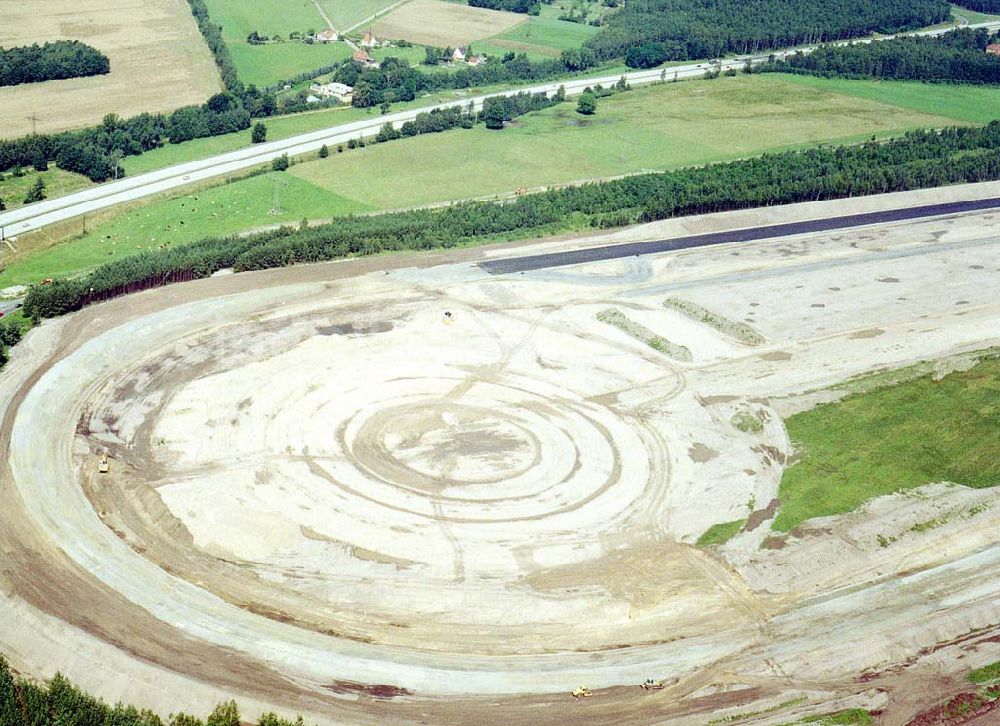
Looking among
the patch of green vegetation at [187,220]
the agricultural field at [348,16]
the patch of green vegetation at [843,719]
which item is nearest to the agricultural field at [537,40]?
the agricultural field at [348,16]

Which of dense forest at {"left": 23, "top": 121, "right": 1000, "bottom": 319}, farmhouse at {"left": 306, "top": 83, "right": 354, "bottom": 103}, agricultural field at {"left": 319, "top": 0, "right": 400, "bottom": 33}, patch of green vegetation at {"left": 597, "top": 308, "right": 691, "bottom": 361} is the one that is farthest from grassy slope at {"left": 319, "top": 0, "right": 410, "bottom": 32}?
patch of green vegetation at {"left": 597, "top": 308, "right": 691, "bottom": 361}

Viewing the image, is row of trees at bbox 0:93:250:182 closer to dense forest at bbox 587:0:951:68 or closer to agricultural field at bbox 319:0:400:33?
agricultural field at bbox 319:0:400:33

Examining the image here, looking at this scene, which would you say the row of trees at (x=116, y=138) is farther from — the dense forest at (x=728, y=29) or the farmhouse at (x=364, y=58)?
the dense forest at (x=728, y=29)

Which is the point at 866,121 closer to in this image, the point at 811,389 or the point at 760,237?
the point at 760,237

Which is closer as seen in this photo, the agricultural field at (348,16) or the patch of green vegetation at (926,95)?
the patch of green vegetation at (926,95)

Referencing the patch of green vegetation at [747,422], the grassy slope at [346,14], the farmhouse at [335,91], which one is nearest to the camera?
the patch of green vegetation at [747,422]

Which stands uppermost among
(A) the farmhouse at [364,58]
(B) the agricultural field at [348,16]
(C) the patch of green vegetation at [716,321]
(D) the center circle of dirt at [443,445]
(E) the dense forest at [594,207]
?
(B) the agricultural field at [348,16]

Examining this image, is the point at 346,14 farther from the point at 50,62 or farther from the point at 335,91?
the point at 50,62
